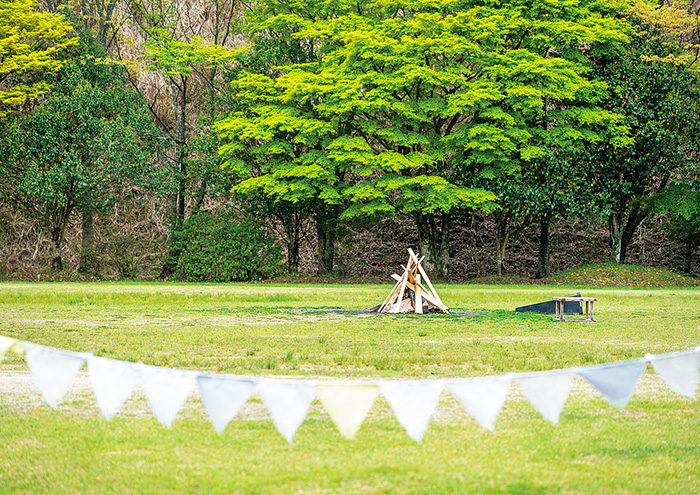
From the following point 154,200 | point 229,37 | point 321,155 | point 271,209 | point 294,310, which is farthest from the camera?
point 229,37

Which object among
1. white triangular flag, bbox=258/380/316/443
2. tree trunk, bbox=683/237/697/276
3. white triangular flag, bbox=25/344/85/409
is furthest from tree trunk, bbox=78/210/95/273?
white triangular flag, bbox=258/380/316/443

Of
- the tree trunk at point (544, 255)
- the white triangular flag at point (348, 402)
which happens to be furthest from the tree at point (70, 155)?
the white triangular flag at point (348, 402)

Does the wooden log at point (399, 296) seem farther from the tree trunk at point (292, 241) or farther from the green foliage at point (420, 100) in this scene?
the tree trunk at point (292, 241)

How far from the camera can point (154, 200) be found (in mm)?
33469

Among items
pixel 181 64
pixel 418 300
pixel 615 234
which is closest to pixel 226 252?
pixel 181 64

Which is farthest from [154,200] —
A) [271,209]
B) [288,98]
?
[288,98]

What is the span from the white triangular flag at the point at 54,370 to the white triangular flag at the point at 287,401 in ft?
3.72

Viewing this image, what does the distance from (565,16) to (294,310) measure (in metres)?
19.1

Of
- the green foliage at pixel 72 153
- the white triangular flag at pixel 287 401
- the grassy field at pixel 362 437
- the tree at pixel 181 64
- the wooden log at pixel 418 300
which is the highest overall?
the tree at pixel 181 64

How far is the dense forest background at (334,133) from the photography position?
27734 mm

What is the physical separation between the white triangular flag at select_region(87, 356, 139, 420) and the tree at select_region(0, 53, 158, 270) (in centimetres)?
2688

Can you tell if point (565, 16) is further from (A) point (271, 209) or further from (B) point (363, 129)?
(A) point (271, 209)

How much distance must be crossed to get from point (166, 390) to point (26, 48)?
29.9 metres

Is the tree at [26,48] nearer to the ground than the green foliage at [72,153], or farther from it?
farther from it
